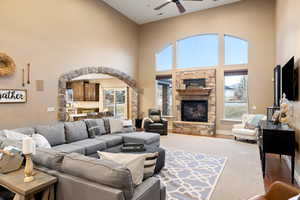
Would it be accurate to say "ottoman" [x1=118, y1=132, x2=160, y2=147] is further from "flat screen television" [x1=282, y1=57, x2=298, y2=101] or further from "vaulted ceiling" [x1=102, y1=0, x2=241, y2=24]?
"vaulted ceiling" [x1=102, y1=0, x2=241, y2=24]

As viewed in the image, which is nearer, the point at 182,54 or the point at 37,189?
the point at 37,189

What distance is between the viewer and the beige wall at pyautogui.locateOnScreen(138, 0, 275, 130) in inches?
251

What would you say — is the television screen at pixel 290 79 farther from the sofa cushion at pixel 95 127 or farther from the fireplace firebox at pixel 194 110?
the sofa cushion at pixel 95 127

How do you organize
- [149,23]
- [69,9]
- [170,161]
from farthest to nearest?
[149,23]
[69,9]
[170,161]

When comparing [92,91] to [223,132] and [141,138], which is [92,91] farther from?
[223,132]

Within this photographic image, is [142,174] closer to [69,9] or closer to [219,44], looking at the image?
[69,9]

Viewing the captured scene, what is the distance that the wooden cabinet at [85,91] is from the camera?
10.8 metres

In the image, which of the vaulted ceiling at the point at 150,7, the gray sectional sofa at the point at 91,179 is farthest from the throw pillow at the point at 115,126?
the vaulted ceiling at the point at 150,7

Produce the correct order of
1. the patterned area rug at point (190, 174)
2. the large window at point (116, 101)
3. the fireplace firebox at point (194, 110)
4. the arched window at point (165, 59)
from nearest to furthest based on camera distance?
the patterned area rug at point (190, 174) → the fireplace firebox at point (194, 110) → the arched window at point (165, 59) → the large window at point (116, 101)

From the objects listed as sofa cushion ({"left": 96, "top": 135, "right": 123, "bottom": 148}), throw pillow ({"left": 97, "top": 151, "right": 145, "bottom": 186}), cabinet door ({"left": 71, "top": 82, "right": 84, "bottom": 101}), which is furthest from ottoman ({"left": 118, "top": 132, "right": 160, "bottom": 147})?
cabinet door ({"left": 71, "top": 82, "right": 84, "bottom": 101})

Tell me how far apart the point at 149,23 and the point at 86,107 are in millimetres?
6225

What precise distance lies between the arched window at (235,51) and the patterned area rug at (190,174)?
4298 millimetres

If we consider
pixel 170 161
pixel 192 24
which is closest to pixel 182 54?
pixel 192 24

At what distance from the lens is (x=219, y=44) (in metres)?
7.16
